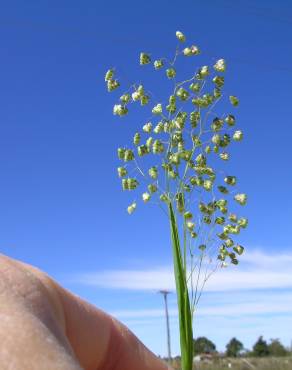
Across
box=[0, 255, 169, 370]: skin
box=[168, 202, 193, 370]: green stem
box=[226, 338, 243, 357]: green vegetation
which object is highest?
box=[226, 338, 243, 357]: green vegetation

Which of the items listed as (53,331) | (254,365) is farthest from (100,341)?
(254,365)

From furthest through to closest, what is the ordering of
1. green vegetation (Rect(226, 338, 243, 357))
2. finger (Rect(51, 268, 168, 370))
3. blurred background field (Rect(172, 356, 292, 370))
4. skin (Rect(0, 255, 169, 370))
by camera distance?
green vegetation (Rect(226, 338, 243, 357))
blurred background field (Rect(172, 356, 292, 370))
finger (Rect(51, 268, 168, 370))
skin (Rect(0, 255, 169, 370))

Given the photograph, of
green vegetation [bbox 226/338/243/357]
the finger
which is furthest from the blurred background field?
green vegetation [bbox 226/338/243/357]

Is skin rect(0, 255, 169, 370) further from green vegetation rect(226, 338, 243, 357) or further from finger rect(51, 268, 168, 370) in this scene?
green vegetation rect(226, 338, 243, 357)

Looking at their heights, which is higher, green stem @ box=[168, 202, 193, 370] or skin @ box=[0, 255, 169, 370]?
green stem @ box=[168, 202, 193, 370]

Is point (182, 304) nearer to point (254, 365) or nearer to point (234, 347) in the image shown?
point (254, 365)

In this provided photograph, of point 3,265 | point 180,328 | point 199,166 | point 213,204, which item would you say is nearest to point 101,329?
point 3,265

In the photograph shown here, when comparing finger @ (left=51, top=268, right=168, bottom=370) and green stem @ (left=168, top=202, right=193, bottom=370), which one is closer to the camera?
finger @ (left=51, top=268, right=168, bottom=370)

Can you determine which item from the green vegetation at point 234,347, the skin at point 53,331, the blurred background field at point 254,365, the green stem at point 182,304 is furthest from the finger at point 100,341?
the green vegetation at point 234,347
